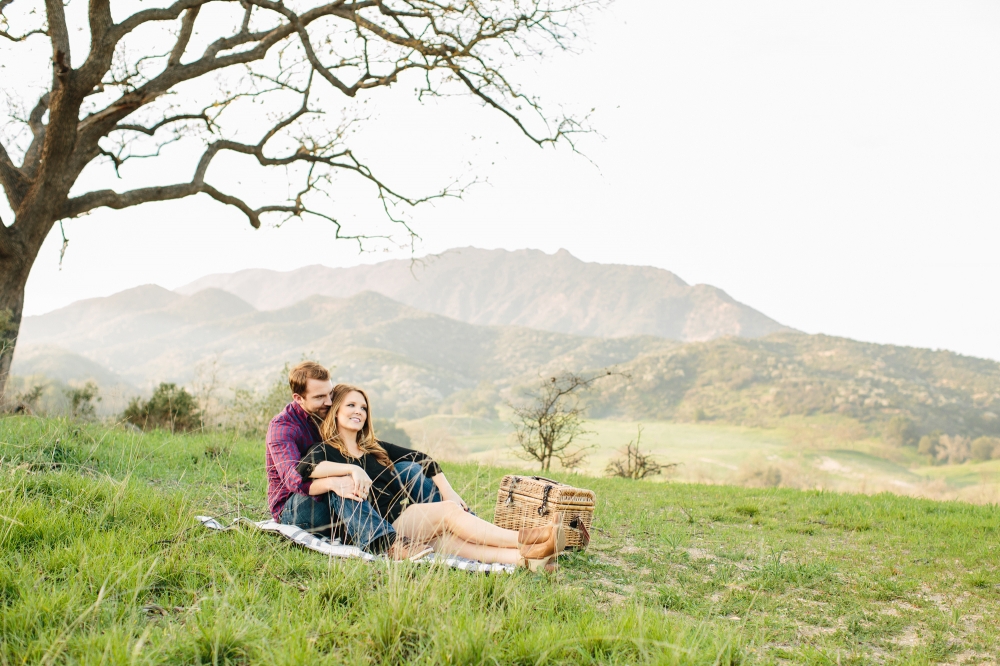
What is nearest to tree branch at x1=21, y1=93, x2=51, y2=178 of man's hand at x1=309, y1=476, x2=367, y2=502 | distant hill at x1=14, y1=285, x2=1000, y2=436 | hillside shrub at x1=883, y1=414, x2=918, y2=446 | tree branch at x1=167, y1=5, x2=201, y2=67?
tree branch at x1=167, y1=5, x2=201, y2=67

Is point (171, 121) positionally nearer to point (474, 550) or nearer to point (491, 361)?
point (474, 550)

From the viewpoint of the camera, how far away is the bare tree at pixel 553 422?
13.5m

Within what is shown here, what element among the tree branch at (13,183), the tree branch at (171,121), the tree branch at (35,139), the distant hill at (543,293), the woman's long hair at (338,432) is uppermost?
the distant hill at (543,293)

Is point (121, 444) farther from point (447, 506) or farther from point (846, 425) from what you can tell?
point (846, 425)

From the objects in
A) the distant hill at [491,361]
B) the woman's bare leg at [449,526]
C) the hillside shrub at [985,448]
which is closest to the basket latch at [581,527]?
the woman's bare leg at [449,526]

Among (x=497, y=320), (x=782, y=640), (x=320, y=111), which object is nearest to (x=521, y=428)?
(x=320, y=111)

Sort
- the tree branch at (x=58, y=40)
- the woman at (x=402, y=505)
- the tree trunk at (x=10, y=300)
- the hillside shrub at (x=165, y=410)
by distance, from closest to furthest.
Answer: the woman at (x=402, y=505), the tree branch at (x=58, y=40), the tree trunk at (x=10, y=300), the hillside shrub at (x=165, y=410)

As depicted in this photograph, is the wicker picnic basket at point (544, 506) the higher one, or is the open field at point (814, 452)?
the wicker picnic basket at point (544, 506)

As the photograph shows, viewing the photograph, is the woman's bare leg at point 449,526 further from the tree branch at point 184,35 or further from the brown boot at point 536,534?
the tree branch at point 184,35

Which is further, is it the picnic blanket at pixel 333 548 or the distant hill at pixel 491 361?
the distant hill at pixel 491 361

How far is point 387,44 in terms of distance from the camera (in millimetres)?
13281

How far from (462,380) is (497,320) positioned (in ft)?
151

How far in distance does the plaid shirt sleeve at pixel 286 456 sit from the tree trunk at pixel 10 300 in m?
7.68

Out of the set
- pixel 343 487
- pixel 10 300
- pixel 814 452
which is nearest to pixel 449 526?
pixel 343 487
